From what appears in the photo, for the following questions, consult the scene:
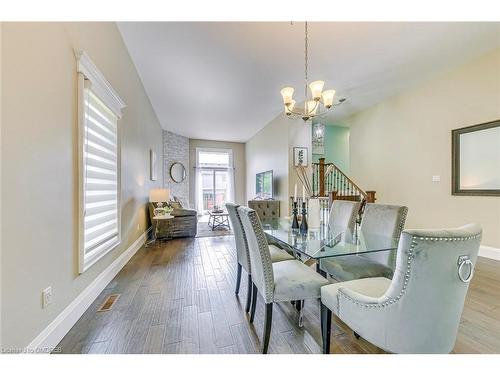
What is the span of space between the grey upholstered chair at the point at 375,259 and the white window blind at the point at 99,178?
2.23 m

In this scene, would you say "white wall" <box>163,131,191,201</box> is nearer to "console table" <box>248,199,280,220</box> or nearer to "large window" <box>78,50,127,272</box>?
"console table" <box>248,199,280,220</box>

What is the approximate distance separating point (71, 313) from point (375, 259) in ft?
8.68

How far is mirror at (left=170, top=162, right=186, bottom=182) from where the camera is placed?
7.35 metres

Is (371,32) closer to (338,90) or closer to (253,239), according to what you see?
(338,90)

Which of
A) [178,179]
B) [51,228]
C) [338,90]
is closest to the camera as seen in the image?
[51,228]

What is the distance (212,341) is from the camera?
1.51 metres

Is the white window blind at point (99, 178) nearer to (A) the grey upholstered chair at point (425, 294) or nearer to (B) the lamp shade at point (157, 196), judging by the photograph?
(B) the lamp shade at point (157, 196)

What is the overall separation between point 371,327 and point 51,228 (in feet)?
6.89

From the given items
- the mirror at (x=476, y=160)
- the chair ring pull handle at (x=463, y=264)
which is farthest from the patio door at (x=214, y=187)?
the chair ring pull handle at (x=463, y=264)

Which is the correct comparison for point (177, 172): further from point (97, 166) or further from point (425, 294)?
point (425, 294)

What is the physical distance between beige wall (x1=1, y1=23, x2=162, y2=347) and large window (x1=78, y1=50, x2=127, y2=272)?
2.9 inches

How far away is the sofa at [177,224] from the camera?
4.45m

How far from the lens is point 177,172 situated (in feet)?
24.7
